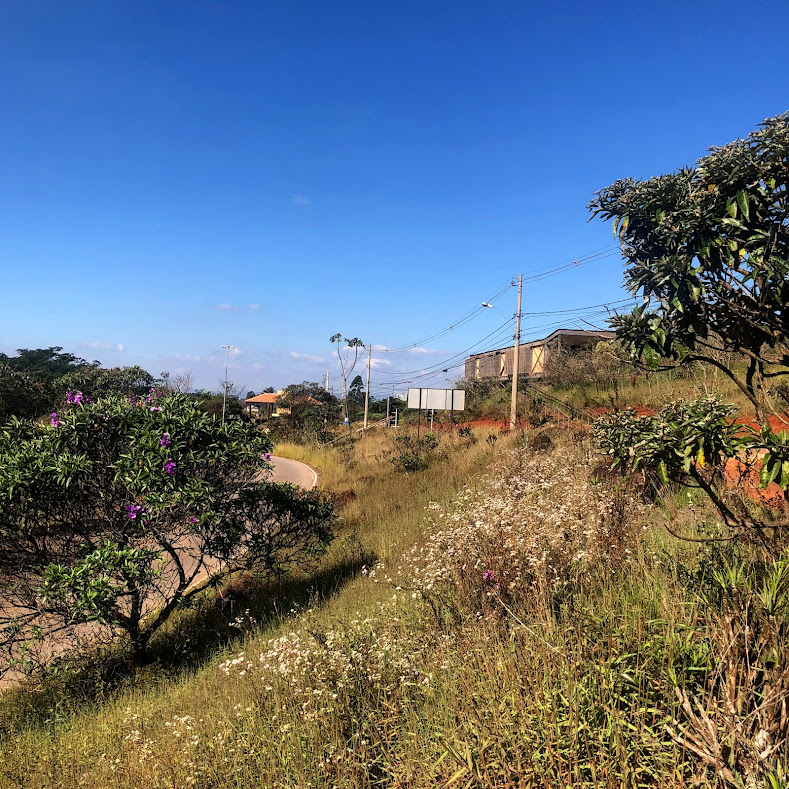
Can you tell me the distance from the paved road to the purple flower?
33.6 feet

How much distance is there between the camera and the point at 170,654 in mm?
5789

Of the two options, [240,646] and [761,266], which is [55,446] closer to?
[240,646]

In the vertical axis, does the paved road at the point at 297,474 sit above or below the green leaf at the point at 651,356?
below

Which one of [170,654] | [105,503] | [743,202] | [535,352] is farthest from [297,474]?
[535,352]

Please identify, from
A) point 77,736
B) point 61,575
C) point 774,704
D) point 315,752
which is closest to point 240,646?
point 77,736

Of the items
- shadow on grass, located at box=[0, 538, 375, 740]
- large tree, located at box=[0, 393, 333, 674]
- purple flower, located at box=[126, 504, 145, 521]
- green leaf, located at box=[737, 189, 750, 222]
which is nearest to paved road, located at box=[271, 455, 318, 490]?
shadow on grass, located at box=[0, 538, 375, 740]

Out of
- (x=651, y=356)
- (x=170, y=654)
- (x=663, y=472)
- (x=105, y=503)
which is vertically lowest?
(x=170, y=654)

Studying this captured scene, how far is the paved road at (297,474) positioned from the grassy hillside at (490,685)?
1119cm

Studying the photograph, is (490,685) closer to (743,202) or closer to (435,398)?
(743,202)

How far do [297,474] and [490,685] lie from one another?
1811 cm

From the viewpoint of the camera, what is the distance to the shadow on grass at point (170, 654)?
4.82 m

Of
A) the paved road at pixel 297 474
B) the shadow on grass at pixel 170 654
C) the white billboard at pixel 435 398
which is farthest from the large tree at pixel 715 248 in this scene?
the white billboard at pixel 435 398

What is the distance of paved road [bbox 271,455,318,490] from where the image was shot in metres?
17.1

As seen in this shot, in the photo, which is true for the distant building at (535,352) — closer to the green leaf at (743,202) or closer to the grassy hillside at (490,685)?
the grassy hillside at (490,685)
